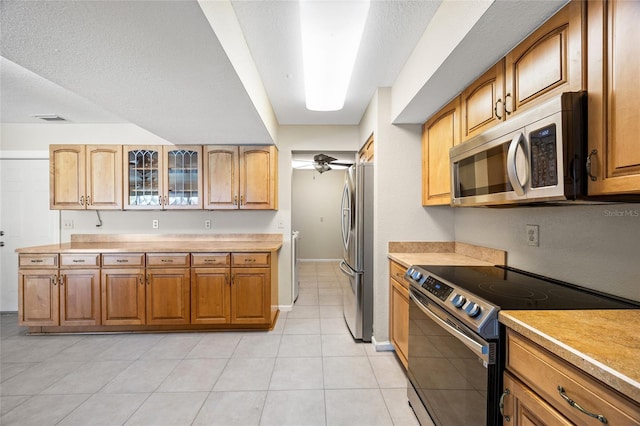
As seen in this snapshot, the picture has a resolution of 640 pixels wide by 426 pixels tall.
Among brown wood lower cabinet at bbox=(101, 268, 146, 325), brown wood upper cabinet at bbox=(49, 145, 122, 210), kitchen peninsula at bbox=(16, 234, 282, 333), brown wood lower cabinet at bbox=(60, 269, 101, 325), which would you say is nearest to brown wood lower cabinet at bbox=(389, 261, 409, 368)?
kitchen peninsula at bbox=(16, 234, 282, 333)

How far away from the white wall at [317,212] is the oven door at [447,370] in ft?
17.2

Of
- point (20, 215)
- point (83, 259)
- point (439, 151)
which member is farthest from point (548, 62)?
point (20, 215)

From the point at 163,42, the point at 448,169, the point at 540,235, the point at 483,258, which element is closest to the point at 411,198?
the point at 448,169

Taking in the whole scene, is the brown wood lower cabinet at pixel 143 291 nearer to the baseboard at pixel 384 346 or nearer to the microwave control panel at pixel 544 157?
the baseboard at pixel 384 346

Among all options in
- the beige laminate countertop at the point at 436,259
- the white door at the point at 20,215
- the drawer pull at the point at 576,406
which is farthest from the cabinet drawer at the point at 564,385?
the white door at the point at 20,215

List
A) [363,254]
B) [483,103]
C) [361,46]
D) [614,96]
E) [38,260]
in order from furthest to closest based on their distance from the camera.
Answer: [38,260] → [363,254] → [361,46] → [483,103] → [614,96]

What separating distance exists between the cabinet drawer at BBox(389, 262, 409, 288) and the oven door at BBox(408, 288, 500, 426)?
37 cm

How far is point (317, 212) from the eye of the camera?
7004 mm

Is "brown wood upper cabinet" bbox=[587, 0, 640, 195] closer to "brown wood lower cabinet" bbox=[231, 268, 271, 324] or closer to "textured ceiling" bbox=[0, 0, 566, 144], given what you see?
"textured ceiling" bbox=[0, 0, 566, 144]

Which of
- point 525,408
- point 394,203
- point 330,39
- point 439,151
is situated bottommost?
point 525,408

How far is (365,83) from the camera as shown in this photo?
8.04ft

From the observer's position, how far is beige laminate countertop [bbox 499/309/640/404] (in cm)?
64

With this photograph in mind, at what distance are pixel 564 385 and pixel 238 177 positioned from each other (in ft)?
10.3

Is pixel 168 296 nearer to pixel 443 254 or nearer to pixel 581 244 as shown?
pixel 443 254
